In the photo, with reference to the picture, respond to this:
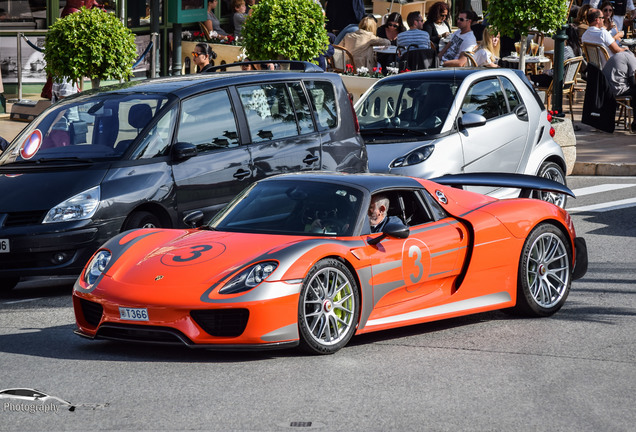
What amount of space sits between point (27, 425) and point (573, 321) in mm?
A: 4247

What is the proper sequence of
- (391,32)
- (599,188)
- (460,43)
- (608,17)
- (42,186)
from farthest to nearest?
(391,32)
(608,17)
(460,43)
(599,188)
(42,186)

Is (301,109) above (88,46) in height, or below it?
below

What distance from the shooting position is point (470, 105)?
1327 cm

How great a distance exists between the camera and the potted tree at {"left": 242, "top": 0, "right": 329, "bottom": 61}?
1741 centimetres

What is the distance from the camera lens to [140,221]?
988 cm

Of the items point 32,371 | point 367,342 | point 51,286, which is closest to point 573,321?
point 367,342

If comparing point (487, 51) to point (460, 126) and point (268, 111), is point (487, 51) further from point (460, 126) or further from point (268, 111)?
point (268, 111)

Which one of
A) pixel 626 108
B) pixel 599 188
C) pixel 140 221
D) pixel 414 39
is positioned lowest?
pixel 599 188

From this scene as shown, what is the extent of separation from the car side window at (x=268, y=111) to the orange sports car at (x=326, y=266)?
2.60 m

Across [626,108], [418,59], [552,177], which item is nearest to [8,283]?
[552,177]

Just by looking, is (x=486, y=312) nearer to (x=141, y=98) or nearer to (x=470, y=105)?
(x=141, y=98)

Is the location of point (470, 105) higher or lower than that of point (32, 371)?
higher

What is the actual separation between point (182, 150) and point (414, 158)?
127 inches

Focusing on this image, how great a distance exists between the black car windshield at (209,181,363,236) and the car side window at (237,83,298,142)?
2753 millimetres
